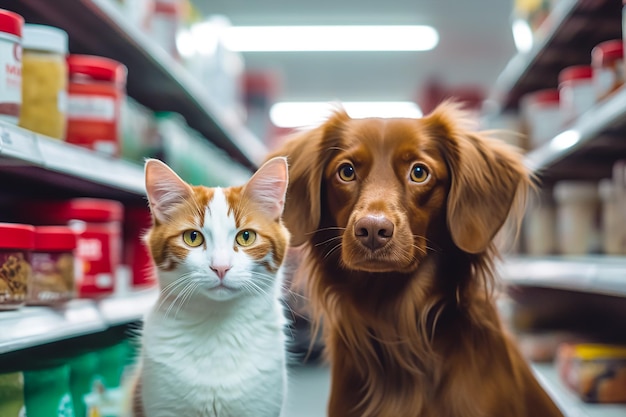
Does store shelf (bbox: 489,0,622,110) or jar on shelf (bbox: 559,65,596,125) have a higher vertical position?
store shelf (bbox: 489,0,622,110)

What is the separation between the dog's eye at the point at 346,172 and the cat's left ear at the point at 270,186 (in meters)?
0.29

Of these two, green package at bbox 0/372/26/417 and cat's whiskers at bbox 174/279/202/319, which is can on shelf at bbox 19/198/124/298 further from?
cat's whiskers at bbox 174/279/202/319

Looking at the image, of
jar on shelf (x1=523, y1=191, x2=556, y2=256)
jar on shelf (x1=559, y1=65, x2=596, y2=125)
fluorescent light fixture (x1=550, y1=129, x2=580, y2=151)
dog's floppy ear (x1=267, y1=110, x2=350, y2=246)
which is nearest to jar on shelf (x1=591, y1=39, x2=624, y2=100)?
fluorescent light fixture (x1=550, y1=129, x2=580, y2=151)

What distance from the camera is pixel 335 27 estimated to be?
7.24m

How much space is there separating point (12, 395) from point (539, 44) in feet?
8.49

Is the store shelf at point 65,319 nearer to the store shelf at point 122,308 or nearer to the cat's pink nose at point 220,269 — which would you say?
the store shelf at point 122,308

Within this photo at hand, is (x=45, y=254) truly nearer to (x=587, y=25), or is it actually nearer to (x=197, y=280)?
(x=197, y=280)

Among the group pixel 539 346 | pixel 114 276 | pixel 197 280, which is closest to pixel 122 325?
pixel 114 276

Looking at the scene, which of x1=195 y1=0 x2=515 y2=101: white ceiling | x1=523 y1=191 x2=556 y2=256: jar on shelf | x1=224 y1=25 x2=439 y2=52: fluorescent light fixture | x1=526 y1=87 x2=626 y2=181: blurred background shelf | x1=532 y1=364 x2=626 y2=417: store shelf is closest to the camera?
x1=526 y1=87 x2=626 y2=181: blurred background shelf

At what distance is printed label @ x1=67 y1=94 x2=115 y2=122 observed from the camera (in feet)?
5.82

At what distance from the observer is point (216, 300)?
1000 millimetres

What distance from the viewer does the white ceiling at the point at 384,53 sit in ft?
22.4

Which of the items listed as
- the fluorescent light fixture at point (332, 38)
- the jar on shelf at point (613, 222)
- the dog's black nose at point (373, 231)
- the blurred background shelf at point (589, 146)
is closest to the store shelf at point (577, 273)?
the jar on shelf at point (613, 222)

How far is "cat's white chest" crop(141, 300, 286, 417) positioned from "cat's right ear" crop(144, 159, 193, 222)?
0.17 meters
